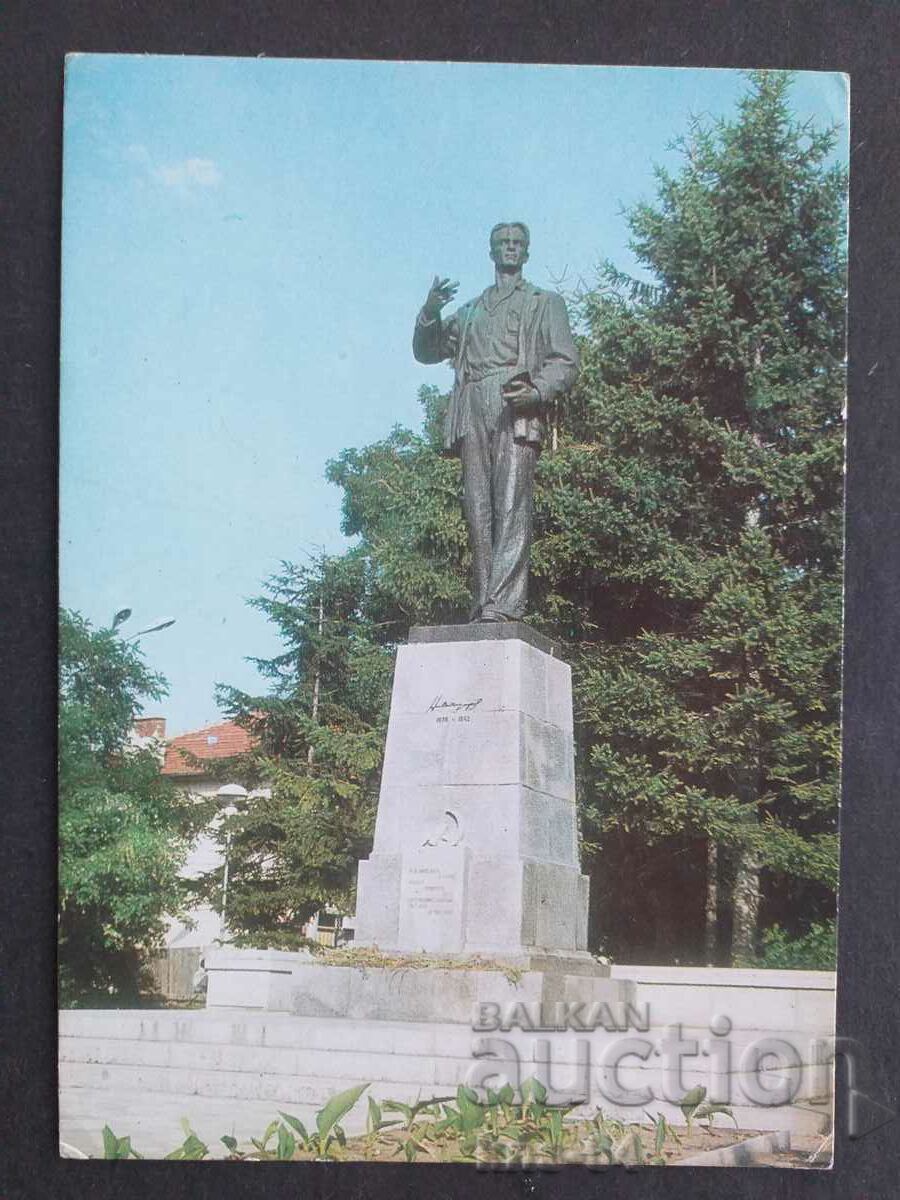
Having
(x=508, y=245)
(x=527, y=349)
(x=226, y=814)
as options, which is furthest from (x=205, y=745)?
(x=508, y=245)

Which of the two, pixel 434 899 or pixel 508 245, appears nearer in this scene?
pixel 434 899

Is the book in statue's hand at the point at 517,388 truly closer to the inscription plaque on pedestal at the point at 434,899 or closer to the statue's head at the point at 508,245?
the statue's head at the point at 508,245

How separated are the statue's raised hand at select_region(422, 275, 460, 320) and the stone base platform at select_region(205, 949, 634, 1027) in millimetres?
2814

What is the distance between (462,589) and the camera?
12234 millimetres

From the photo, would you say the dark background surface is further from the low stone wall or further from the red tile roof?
the red tile roof

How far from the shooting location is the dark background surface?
20.6 ft

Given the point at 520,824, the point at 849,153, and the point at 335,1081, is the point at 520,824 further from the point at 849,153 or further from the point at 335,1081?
the point at 849,153

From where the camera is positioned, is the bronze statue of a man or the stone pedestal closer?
the stone pedestal

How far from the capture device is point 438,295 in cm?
736

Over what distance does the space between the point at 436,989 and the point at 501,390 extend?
102 inches

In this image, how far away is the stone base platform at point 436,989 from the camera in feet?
21.2
